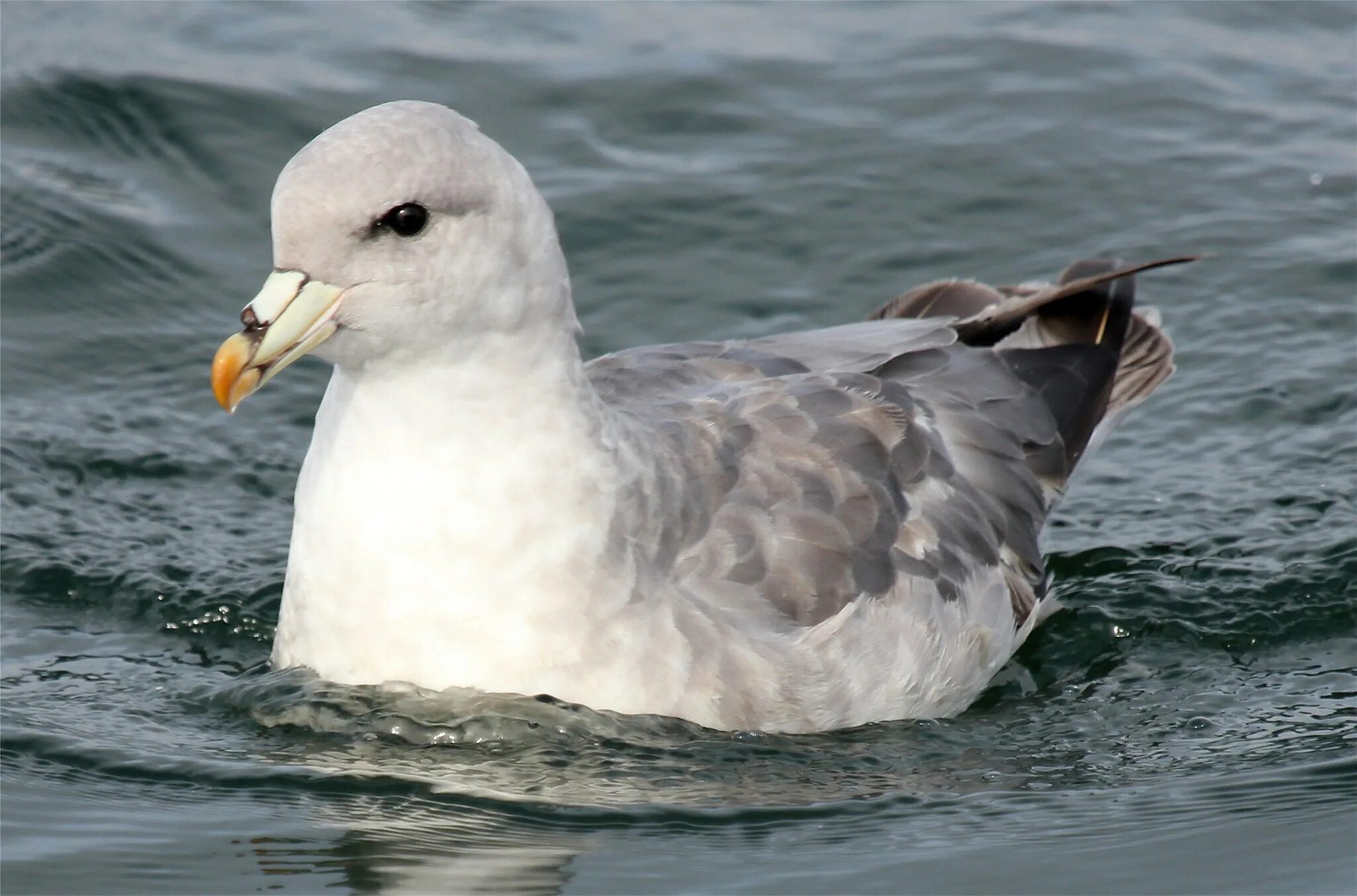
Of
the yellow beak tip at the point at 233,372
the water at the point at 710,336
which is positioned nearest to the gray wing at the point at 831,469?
the water at the point at 710,336

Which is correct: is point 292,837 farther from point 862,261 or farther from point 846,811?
point 862,261

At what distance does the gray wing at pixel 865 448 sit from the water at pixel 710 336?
0.48 m

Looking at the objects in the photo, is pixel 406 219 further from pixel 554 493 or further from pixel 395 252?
pixel 554 493

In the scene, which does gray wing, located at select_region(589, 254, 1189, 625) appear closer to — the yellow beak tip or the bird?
the bird

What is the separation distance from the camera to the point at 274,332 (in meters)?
4.92

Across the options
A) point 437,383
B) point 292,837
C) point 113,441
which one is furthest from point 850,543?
point 113,441

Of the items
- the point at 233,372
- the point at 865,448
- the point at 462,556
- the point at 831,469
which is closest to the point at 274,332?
the point at 233,372

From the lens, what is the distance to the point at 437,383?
207 inches

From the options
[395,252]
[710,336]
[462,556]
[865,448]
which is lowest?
[462,556]

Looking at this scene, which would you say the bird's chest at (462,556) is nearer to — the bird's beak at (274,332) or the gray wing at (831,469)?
the gray wing at (831,469)

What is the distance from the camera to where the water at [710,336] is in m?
5.31

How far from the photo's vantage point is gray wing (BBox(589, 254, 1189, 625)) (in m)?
5.84

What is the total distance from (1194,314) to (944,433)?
2.86 meters

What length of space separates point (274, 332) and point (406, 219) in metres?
0.44
